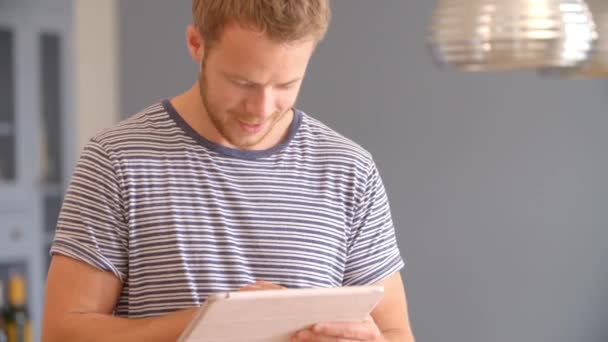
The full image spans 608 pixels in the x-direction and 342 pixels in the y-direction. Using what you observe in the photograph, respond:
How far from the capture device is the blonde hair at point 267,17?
4.42ft

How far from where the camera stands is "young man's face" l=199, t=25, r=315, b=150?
135cm

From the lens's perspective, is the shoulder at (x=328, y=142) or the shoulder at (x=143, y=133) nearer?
the shoulder at (x=143, y=133)

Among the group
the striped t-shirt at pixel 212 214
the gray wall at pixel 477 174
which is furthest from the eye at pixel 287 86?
the gray wall at pixel 477 174

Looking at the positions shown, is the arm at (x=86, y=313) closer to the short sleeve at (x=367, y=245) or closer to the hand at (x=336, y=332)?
the hand at (x=336, y=332)

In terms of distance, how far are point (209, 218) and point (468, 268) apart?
5.71 feet

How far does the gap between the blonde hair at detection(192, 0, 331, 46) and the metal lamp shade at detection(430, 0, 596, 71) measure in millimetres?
208

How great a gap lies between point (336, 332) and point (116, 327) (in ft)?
0.92

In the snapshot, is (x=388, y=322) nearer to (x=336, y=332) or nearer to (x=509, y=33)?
(x=336, y=332)

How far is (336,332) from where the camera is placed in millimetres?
1316

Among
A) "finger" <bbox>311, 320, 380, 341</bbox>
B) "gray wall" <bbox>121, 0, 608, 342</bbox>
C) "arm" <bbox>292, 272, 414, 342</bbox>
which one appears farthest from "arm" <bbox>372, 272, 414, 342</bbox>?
"gray wall" <bbox>121, 0, 608, 342</bbox>

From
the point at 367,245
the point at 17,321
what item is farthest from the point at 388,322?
the point at 17,321

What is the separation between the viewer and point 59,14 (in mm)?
4098

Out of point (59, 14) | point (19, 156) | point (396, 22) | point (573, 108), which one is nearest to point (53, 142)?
point (19, 156)

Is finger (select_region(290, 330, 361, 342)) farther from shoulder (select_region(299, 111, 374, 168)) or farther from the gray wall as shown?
the gray wall
